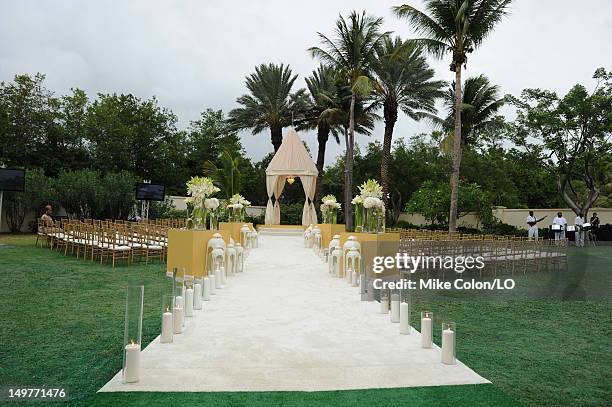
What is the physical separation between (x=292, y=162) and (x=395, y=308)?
15143 millimetres

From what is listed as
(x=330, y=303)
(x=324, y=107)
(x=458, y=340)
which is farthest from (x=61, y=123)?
(x=458, y=340)

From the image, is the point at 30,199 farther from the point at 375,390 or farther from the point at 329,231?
the point at 375,390

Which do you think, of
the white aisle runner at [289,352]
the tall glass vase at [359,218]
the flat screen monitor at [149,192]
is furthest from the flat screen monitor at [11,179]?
the white aisle runner at [289,352]

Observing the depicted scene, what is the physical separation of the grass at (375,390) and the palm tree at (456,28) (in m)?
7.38

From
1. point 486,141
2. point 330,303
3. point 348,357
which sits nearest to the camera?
point 348,357

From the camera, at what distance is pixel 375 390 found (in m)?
3.59

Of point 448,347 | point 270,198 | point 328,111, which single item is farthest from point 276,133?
point 448,347

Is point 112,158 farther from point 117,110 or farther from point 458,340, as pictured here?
point 458,340

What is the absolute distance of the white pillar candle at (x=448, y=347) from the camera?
14.0 ft

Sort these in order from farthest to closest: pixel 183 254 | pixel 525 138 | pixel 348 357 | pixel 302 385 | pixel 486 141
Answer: pixel 486 141
pixel 525 138
pixel 183 254
pixel 348 357
pixel 302 385

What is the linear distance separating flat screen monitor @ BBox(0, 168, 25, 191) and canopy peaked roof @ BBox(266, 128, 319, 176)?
947 cm

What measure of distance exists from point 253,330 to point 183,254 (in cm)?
416

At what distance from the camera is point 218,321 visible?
561 cm

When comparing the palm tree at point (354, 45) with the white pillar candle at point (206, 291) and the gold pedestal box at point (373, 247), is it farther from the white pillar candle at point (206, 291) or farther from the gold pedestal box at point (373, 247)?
the white pillar candle at point (206, 291)
